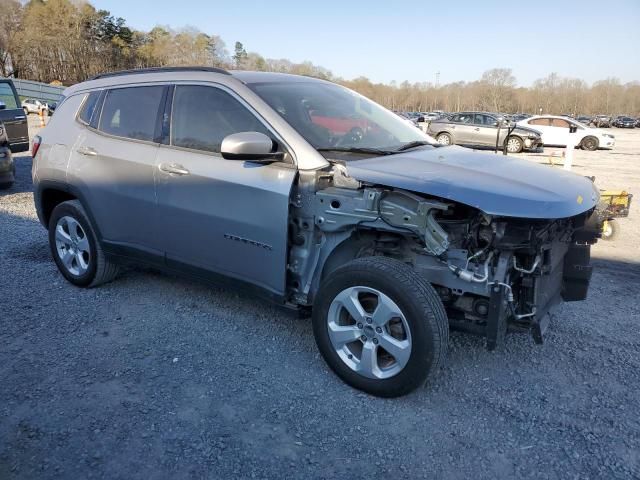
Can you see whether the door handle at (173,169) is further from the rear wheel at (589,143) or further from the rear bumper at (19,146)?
the rear wheel at (589,143)

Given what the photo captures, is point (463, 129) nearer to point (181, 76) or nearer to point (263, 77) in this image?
point (263, 77)

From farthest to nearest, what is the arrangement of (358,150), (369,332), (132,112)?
1. (132,112)
2. (358,150)
3. (369,332)

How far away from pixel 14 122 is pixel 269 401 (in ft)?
36.4

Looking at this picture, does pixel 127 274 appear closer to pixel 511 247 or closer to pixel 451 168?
pixel 451 168

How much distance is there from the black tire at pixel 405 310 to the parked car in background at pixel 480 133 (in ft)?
61.3

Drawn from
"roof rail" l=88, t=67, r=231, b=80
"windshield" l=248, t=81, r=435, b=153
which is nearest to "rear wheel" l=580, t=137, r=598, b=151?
"windshield" l=248, t=81, r=435, b=153

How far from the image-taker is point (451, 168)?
2990 millimetres

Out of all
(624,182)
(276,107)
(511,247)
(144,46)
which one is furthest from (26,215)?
(144,46)

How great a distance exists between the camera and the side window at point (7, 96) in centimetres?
1180

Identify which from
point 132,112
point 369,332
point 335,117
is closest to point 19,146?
point 132,112

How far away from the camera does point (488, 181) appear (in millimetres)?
2750

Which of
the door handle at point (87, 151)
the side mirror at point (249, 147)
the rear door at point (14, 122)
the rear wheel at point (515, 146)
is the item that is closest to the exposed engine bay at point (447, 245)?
the side mirror at point (249, 147)

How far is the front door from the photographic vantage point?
10.3 feet

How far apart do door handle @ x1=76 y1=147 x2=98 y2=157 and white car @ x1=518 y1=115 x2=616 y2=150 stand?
21540mm
